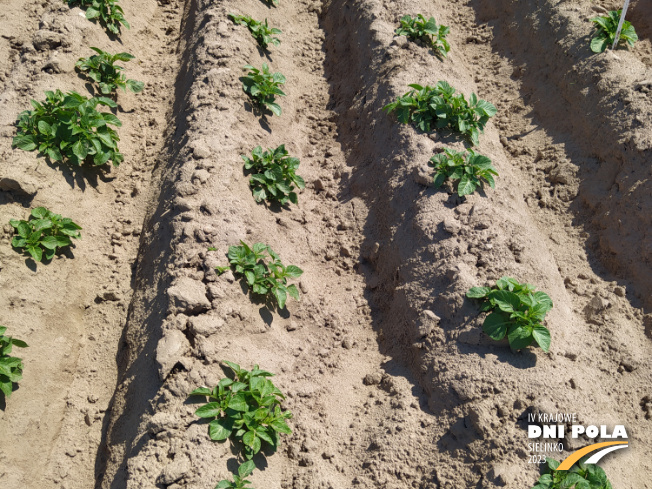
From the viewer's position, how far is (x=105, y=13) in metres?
5.80

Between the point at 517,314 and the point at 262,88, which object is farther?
the point at 262,88

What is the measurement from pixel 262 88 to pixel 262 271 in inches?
83.7

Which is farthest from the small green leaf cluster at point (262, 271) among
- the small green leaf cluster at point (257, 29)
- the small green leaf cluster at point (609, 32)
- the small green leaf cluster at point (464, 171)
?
the small green leaf cluster at point (609, 32)

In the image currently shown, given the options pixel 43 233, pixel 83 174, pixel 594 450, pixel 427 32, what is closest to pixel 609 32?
pixel 427 32

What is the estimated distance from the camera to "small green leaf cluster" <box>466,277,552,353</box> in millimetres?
3459

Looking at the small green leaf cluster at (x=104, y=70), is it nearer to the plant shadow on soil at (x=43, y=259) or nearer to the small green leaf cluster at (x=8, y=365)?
the plant shadow on soil at (x=43, y=259)

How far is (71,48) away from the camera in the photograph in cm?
533

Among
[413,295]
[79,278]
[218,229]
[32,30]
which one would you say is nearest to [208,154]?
[218,229]

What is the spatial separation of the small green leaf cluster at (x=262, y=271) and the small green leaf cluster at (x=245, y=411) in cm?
70

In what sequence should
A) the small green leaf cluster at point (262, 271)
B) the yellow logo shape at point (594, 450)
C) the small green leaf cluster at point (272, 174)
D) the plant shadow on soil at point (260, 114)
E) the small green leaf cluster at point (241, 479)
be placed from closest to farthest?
the small green leaf cluster at point (241, 479)
the yellow logo shape at point (594, 450)
the small green leaf cluster at point (262, 271)
the small green leaf cluster at point (272, 174)
the plant shadow on soil at point (260, 114)

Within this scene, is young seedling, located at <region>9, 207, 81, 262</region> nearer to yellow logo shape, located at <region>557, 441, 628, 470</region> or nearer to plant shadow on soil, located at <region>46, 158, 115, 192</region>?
plant shadow on soil, located at <region>46, 158, 115, 192</region>

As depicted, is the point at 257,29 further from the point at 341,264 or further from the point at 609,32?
the point at 609,32

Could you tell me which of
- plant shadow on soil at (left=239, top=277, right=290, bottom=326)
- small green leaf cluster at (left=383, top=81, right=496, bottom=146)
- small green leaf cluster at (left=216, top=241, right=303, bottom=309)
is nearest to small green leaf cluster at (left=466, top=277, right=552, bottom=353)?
small green leaf cluster at (left=216, top=241, right=303, bottom=309)

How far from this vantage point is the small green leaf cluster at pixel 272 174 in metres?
4.58
